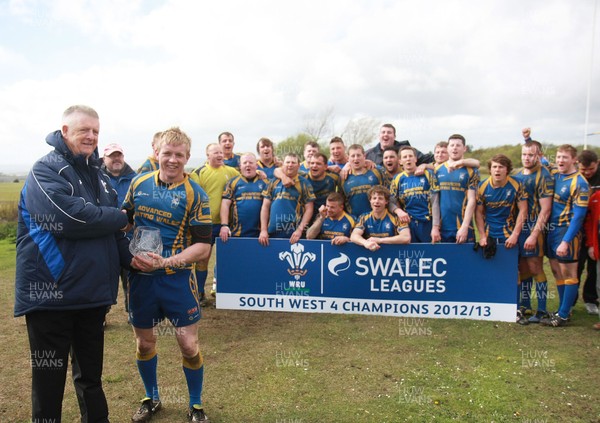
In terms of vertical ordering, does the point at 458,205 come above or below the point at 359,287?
above

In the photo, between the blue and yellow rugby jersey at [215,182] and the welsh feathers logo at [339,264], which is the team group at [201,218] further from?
the welsh feathers logo at [339,264]

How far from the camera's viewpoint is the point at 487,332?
5582 millimetres

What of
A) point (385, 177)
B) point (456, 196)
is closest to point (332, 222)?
point (385, 177)

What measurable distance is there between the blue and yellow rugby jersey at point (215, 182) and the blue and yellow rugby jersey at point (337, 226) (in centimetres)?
174

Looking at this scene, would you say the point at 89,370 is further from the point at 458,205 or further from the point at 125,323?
the point at 458,205

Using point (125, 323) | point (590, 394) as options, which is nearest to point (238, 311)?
point (125, 323)

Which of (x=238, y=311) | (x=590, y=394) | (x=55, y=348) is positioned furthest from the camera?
(x=238, y=311)

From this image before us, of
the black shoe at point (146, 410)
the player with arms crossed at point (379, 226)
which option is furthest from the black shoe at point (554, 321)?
the black shoe at point (146, 410)

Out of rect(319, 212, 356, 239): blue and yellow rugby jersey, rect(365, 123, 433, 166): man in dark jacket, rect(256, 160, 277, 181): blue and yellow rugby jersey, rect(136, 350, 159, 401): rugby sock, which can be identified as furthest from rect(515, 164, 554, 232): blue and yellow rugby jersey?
rect(136, 350, 159, 401): rugby sock

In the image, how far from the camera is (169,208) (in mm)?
3418

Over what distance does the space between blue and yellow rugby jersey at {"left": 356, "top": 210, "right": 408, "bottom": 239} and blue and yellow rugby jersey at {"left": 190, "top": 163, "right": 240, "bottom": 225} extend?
2228 millimetres

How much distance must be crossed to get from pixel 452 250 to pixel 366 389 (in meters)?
2.23

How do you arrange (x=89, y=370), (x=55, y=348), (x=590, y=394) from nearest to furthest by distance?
(x=55, y=348)
(x=89, y=370)
(x=590, y=394)

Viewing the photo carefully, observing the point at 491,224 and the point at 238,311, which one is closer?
the point at 491,224
